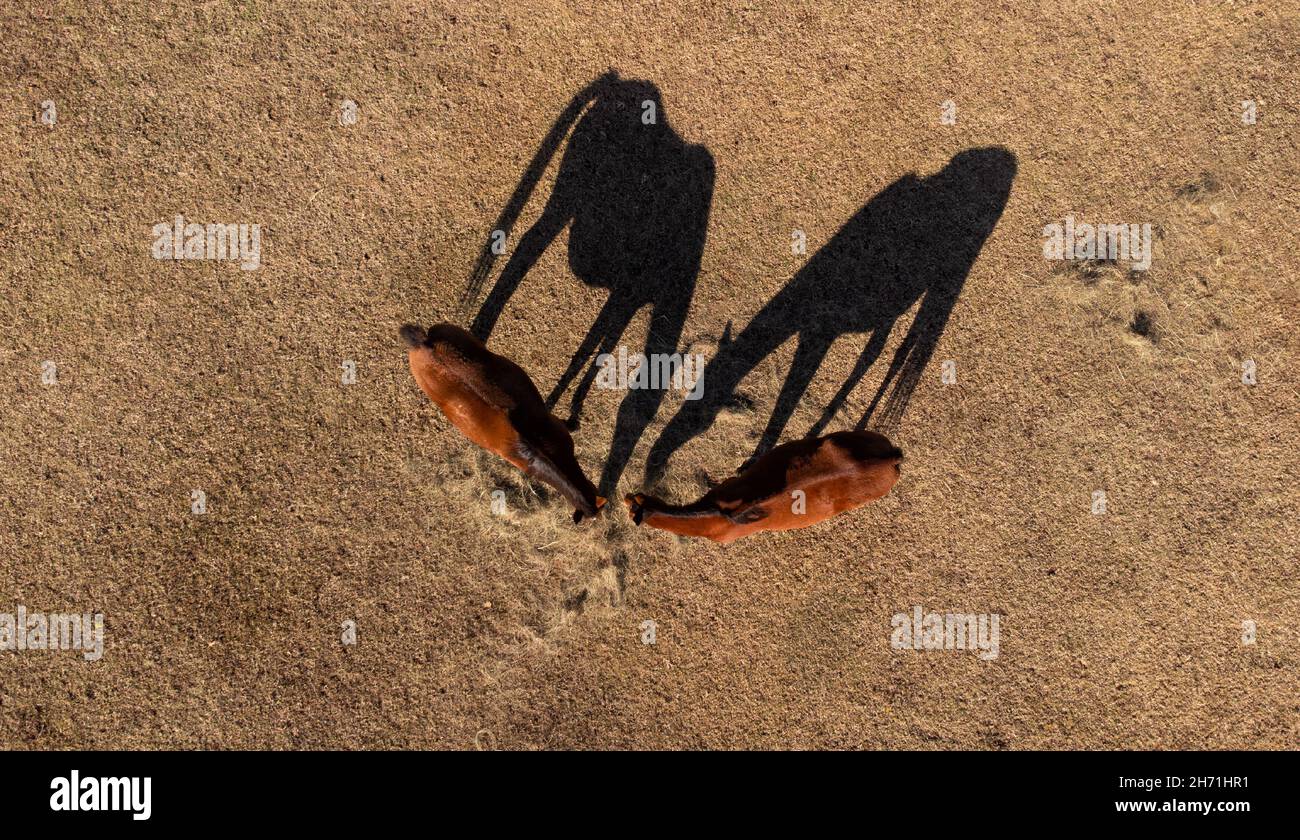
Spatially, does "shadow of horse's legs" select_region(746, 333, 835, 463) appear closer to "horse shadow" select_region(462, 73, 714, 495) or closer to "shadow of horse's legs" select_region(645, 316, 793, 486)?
"shadow of horse's legs" select_region(645, 316, 793, 486)

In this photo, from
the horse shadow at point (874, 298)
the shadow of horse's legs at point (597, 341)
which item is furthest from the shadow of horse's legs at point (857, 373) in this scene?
the shadow of horse's legs at point (597, 341)

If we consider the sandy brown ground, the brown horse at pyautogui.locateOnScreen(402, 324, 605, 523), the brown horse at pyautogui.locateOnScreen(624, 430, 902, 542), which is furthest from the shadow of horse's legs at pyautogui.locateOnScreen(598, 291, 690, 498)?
the brown horse at pyautogui.locateOnScreen(624, 430, 902, 542)

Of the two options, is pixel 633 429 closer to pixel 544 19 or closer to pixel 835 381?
pixel 835 381

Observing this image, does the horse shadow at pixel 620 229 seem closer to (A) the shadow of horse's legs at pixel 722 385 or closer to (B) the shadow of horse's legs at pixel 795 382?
(A) the shadow of horse's legs at pixel 722 385

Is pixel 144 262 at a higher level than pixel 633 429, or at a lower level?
higher

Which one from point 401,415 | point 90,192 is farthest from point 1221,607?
point 90,192

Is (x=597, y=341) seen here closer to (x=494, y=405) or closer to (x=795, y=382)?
(x=494, y=405)
